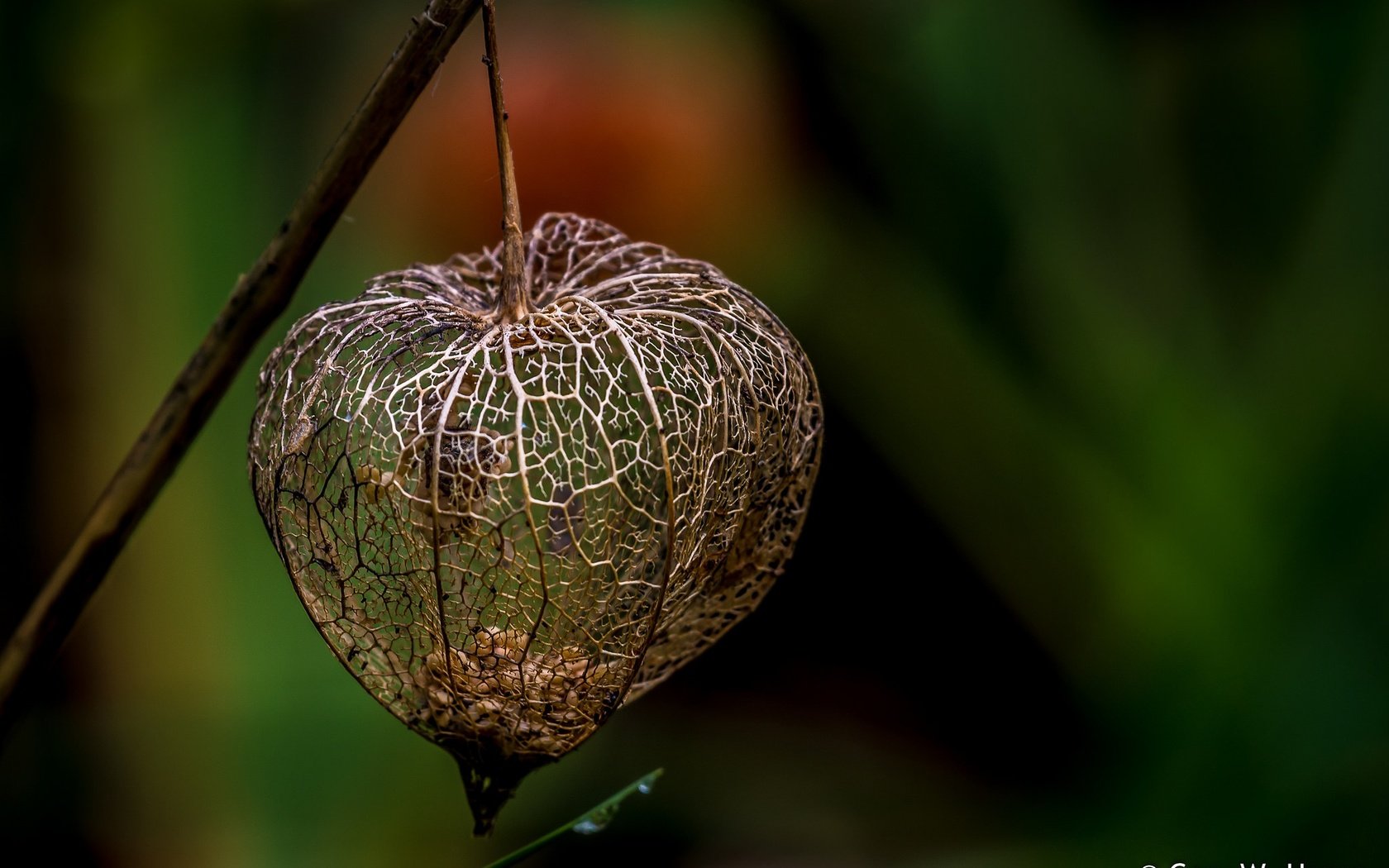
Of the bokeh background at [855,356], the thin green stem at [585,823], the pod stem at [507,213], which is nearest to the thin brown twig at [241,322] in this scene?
the pod stem at [507,213]

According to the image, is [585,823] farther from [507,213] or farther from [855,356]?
[855,356]

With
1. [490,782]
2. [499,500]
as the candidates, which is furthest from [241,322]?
[490,782]

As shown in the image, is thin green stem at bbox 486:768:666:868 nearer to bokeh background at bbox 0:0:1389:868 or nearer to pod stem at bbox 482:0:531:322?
pod stem at bbox 482:0:531:322

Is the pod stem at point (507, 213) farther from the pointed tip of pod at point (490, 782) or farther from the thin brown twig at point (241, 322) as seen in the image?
the pointed tip of pod at point (490, 782)

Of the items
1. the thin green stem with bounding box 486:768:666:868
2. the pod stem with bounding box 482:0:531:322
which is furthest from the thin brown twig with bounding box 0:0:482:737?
the thin green stem with bounding box 486:768:666:868

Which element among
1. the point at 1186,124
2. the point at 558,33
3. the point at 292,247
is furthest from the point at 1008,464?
the point at 292,247
